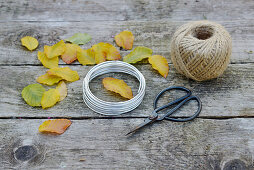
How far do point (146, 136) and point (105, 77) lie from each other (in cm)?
32

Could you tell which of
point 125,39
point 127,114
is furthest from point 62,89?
point 125,39

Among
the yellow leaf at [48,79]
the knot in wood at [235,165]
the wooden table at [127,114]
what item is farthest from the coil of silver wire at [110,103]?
the knot in wood at [235,165]

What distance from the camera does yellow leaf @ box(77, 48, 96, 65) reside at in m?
1.25

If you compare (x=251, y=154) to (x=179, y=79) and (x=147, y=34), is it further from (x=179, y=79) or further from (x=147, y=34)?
(x=147, y=34)

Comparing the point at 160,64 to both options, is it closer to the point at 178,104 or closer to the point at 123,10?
the point at 178,104

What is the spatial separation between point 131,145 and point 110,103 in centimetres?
16

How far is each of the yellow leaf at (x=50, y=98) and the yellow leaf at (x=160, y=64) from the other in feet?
1.31

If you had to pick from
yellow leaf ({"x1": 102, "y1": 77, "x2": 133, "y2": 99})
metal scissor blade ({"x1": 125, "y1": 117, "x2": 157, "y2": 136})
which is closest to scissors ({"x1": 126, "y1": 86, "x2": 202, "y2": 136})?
metal scissor blade ({"x1": 125, "y1": 117, "x2": 157, "y2": 136})

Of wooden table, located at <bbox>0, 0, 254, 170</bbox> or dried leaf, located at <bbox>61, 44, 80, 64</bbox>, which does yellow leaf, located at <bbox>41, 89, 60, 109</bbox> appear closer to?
wooden table, located at <bbox>0, 0, 254, 170</bbox>

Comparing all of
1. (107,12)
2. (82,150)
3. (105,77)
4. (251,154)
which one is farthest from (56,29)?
(251,154)

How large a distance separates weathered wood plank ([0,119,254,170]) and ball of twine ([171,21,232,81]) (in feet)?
0.61

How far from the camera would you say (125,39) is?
134cm

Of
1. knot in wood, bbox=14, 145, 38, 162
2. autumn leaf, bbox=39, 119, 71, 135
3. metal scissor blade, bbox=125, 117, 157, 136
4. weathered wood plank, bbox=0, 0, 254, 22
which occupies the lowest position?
knot in wood, bbox=14, 145, 38, 162

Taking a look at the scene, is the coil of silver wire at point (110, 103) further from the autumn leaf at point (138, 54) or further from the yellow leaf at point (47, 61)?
the yellow leaf at point (47, 61)
